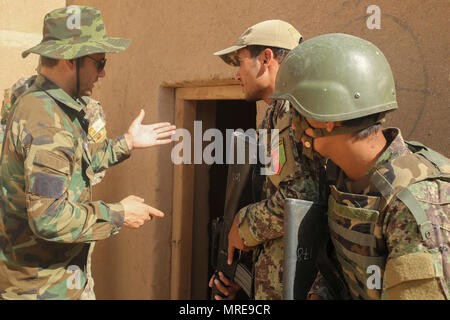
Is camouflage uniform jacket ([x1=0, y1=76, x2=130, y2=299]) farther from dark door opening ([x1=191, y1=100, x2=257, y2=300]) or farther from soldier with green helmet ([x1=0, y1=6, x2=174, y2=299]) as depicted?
dark door opening ([x1=191, y1=100, x2=257, y2=300])

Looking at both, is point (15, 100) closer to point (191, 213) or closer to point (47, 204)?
point (47, 204)

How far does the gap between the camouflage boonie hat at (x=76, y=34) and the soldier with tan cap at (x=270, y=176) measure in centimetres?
64

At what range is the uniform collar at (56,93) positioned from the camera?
2.05 meters

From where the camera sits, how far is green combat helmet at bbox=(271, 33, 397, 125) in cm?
136

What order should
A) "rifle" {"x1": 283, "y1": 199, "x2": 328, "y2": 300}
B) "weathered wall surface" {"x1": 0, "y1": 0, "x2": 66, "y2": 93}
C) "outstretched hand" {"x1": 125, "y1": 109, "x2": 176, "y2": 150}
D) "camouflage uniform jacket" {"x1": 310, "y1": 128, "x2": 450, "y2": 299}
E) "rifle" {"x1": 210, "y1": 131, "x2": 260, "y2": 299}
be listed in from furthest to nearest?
1. "weathered wall surface" {"x1": 0, "y1": 0, "x2": 66, "y2": 93}
2. "outstretched hand" {"x1": 125, "y1": 109, "x2": 176, "y2": 150}
3. "rifle" {"x1": 210, "y1": 131, "x2": 260, "y2": 299}
4. "rifle" {"x1": 283, "y1": 199, "x2": 328, "y2": 300}
5. "camouflage uniform jacket" {"x1": 310, "y1": 128, "x2": 450, "y2": 299}

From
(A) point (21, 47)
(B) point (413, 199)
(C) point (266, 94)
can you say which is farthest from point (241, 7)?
(A) point (21, 47)

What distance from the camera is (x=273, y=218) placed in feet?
5.63

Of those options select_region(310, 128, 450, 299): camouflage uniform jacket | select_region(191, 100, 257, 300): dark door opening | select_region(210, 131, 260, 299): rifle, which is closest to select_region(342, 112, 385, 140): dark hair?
select_region(310, 128, 450, 299): camouflage uniform jacket

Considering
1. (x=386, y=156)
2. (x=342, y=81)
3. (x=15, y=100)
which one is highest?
(x=15, y=100)

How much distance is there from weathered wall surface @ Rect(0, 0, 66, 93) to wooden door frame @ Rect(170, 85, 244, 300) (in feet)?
7.10

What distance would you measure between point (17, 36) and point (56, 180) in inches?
128

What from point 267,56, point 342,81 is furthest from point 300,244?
point 267,56

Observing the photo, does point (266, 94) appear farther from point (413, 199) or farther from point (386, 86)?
point (413, 199)
